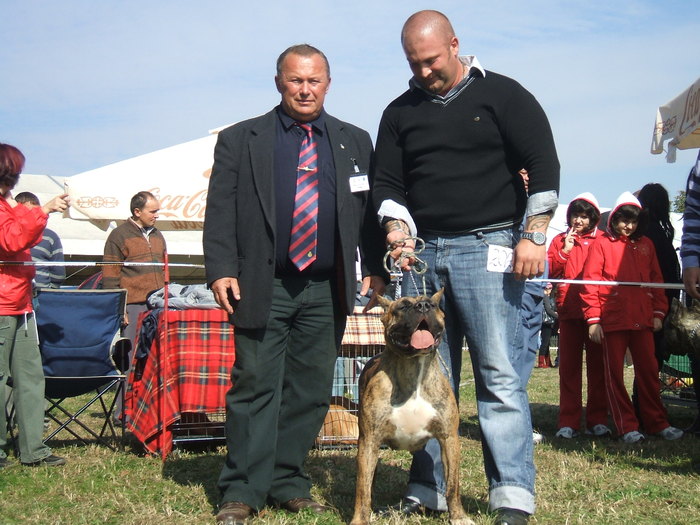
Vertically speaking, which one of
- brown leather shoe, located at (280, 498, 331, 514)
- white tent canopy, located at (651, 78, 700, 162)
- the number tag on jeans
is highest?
white tent canopy, located at (651, 78, 700, 162)

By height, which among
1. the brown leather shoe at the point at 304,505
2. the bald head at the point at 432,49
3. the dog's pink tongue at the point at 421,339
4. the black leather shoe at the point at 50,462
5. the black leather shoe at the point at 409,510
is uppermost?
the bald head at the point at 432,49

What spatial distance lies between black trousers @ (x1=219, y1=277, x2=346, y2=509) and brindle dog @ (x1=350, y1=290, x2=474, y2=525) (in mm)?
512

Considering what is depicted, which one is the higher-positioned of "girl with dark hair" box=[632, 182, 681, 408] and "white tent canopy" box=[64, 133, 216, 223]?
"white tent canopy" box=[64, 133, 216, 223]

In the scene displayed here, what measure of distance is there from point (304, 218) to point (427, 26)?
44.0 inches

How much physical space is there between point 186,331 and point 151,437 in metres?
0.81

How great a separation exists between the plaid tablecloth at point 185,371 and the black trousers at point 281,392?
5.33 feet

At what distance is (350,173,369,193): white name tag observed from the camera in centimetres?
Answer: 416

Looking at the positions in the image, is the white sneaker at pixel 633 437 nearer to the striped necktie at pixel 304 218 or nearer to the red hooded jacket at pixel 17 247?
the striped necktie at pixel 304 218

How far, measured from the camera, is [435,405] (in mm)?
3680

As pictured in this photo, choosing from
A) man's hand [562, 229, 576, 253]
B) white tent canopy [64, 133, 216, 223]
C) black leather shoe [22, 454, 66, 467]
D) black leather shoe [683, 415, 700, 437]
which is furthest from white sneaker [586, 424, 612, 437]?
white tent canopy [64, 133, 216, 223]

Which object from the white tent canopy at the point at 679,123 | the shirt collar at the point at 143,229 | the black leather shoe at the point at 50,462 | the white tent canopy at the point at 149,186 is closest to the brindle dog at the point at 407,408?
the black leather shoe at the point at 50,462

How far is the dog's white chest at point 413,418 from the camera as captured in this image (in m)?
3.66

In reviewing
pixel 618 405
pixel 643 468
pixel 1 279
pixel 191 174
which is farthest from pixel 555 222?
pixel 1 279

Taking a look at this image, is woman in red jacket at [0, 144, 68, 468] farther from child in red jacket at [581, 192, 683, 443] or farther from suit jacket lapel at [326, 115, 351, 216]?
child in red jacket at [581, 192, 683, 443]
